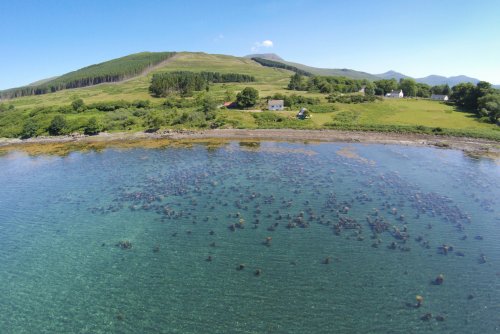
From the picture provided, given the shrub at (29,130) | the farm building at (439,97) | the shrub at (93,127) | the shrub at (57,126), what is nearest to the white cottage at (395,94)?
the farm building at (439,97)

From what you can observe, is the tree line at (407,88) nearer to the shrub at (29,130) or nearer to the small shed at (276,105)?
the small shed at (276,105)

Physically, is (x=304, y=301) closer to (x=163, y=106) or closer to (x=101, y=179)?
(x=101, y=179)

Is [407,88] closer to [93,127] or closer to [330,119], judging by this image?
[330,119]

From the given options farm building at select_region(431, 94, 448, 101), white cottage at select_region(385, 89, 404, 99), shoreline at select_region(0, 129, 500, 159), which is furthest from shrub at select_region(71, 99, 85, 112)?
farm building at select_region(431, 94, 448, 101)

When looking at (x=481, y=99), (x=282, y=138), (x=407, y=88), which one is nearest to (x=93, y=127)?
(x=282, y=138)

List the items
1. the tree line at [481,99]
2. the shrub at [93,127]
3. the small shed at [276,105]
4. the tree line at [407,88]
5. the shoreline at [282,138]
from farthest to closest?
the tree line at [407,88], the small shed at [276,105], the shrub at [93,127], the tree line at [481,99], the shoreline at [282,138]

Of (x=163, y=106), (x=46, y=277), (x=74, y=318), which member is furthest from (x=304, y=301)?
(x=163, y=106)
